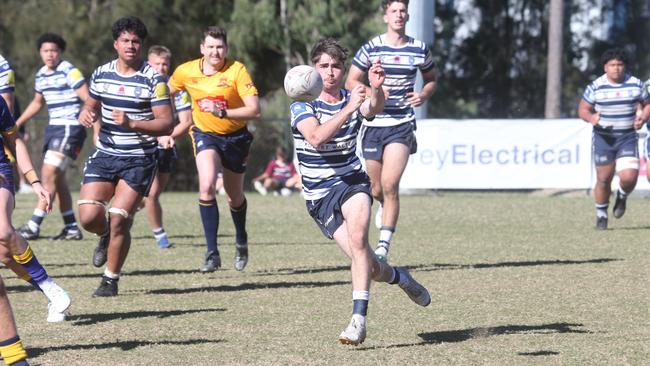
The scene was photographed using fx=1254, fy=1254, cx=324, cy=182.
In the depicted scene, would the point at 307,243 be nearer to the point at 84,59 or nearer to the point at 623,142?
the point at 623,142

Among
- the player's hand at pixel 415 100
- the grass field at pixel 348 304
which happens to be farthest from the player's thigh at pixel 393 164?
the grass field at pixel 348 304

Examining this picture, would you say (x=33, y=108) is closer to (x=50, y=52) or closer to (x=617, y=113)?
(x=50, y=52)

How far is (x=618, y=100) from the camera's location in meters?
14.5

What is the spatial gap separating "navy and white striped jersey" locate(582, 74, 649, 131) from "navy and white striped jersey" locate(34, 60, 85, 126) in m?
5.96

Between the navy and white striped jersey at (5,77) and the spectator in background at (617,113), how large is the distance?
23.4ft

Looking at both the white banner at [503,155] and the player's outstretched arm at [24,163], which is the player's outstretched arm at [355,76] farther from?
the white banner at [503,155]

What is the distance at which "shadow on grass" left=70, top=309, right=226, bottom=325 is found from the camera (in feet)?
27.4

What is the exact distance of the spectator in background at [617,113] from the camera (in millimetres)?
14492

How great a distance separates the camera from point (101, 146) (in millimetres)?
9508

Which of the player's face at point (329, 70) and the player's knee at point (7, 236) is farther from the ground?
the player's face at point (329, 70)

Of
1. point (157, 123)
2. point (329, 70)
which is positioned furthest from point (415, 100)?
point (329, 70)

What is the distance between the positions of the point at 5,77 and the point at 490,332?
4606 mm

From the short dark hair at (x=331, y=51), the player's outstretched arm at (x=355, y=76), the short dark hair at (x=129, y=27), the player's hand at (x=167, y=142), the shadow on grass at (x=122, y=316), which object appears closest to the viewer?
the short dark hair at (x=331, y=51)

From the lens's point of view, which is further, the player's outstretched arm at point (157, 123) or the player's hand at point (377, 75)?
the player's outstretched arm at point (157, 123)
